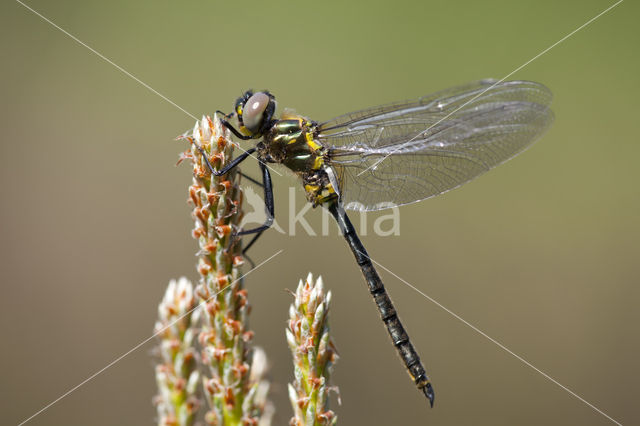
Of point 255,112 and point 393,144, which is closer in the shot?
point 255,112

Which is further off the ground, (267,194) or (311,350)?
(267,194)

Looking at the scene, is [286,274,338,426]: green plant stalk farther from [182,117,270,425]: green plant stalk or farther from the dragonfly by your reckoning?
the dragonfly

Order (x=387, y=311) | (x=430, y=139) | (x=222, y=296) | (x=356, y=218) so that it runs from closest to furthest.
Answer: (x=222, y=296), (x=387, y=311), (x=430, y=139), (x=356, y=218)

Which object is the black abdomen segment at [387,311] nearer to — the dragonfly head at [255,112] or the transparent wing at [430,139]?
the transparent wing at [430,139]

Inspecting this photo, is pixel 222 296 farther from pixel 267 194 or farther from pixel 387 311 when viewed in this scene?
pixel 387 311

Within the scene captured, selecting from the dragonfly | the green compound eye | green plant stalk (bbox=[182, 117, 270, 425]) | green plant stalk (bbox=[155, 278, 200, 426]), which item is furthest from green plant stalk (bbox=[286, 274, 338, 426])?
the green compound eye

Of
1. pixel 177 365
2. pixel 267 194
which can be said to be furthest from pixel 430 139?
pixel 177 365

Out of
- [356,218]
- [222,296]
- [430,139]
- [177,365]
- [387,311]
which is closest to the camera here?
[177,365]
